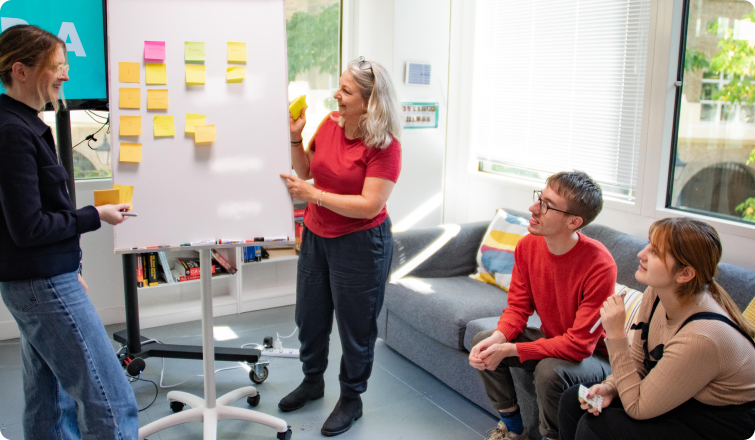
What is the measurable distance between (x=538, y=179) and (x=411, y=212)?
2.76 ft

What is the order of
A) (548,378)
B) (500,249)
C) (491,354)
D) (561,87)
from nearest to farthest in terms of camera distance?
(548,378), (491,354), (500,249), (561,87)

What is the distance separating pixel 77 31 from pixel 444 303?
6.59 feet

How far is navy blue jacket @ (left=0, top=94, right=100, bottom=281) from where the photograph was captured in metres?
1.51

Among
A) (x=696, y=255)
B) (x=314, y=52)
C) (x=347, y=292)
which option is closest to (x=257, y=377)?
(x=347, y=292)

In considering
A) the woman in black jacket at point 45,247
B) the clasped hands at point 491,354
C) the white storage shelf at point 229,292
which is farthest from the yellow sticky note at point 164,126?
the white storage shelf at point 229,292

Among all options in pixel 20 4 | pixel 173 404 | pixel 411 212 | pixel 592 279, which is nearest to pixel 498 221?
pixel 411 212

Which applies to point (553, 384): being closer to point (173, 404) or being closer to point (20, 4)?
point (173, 404)

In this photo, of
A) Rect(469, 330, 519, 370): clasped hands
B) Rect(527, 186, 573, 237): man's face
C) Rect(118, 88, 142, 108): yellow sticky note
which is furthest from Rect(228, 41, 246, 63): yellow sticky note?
Answer: Rect(469, 330, 519, 370): clasped hands

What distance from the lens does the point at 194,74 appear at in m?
2.04

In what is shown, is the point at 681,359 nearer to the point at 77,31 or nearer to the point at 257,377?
the point at 257,377

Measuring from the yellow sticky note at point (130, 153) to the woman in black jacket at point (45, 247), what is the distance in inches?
10.9

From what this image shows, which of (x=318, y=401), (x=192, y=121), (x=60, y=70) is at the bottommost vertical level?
(x=318, y=401)

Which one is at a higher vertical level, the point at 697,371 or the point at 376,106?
the point at 376,106

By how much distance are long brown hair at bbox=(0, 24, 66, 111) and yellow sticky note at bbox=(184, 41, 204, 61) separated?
1.63 ft
